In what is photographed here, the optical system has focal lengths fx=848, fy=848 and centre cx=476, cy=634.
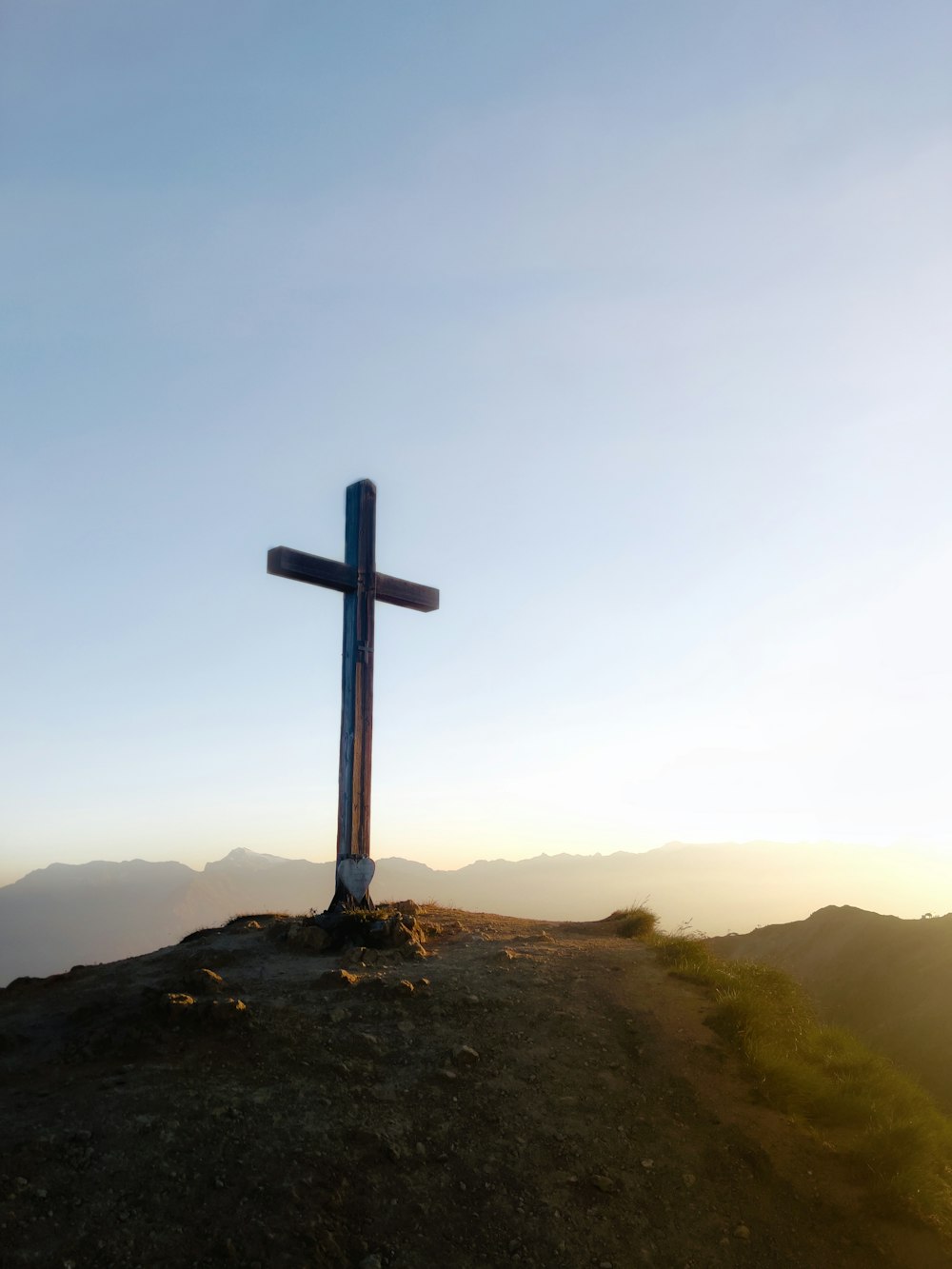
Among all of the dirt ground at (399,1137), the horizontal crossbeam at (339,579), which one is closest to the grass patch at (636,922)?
the dirt ground at (399,1137)

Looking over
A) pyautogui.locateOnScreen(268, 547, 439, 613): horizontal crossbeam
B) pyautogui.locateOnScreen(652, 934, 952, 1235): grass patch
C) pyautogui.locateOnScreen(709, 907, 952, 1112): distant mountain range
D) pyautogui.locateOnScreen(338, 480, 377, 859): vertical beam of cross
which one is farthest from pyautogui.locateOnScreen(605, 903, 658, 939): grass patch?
pyautogui.locateOnScreen(268, 547, 439, 613): horizontal crossbeam

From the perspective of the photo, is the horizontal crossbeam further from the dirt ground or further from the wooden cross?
Answer: the dirt ground

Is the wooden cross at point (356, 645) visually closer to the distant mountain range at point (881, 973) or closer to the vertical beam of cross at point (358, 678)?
the vertical beam of cross at point (358, 678)

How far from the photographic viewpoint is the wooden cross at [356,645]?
12062 mm

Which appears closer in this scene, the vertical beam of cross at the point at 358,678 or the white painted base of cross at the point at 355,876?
the white painted base of cross at the point at 355,876

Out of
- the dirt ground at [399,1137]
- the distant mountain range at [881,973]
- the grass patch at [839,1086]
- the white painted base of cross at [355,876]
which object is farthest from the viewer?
the white painted base of cross at [355,876]

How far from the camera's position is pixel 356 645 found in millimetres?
12883

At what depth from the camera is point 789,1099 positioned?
693cm

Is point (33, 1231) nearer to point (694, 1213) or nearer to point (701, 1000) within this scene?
point (694, 1213)

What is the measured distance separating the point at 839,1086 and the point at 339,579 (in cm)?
906

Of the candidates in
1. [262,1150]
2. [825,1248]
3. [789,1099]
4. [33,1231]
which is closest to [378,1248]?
[262,1150]

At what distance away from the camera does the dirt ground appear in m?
4.88

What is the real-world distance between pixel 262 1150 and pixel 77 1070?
197 centimetres

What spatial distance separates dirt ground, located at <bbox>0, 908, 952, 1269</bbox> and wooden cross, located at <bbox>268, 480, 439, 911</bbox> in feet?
11.3
